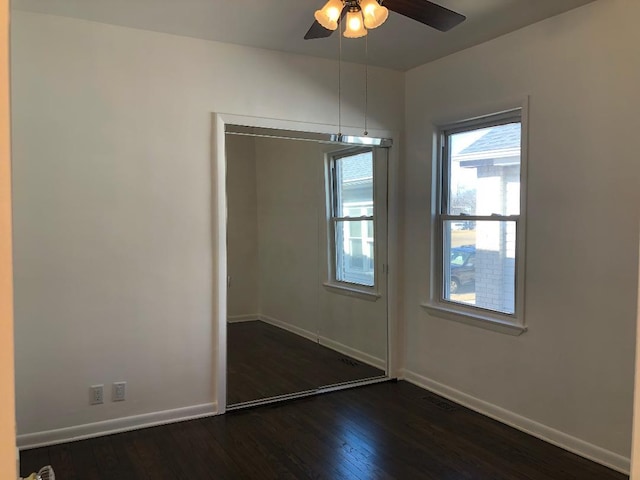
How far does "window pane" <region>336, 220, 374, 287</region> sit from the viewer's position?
4527 mm

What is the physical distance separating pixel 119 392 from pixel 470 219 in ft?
8.99

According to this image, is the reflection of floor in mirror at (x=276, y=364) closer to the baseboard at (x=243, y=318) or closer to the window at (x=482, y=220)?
the baseboard at (x=243, y=318)

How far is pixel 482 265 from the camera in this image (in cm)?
385

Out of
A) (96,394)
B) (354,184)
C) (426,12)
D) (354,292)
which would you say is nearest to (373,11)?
(426,12)

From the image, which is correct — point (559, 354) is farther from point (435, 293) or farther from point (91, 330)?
point (91, 330)

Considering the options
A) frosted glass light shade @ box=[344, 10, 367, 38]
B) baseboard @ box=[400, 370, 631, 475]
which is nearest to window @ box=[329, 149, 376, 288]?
baseboard @ box=[400, 370, 631, 475]

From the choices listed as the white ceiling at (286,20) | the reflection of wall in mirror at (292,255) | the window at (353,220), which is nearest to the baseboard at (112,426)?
the reflection of wall in mirror at (292,255)

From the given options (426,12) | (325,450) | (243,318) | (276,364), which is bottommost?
(325,450)

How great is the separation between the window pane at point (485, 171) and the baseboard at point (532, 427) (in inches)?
54.0

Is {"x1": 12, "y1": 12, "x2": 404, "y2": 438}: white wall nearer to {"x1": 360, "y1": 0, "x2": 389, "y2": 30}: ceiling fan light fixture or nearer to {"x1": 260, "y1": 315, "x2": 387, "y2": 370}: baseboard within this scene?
{"x1": 260, "y1": 315, "x2": 387, "y2": 370}: baseboard

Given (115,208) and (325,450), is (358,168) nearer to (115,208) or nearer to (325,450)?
(115,208)

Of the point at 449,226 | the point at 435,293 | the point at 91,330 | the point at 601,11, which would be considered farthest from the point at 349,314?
the point at 601,11

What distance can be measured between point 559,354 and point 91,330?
2.95m

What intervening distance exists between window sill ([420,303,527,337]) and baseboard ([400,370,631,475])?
0.54 meters
